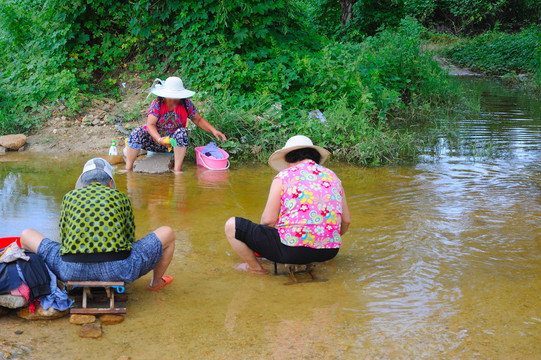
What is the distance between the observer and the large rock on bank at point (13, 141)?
890 cm

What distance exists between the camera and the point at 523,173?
25.6ft

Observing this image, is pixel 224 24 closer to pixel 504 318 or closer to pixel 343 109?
pixel 343 109

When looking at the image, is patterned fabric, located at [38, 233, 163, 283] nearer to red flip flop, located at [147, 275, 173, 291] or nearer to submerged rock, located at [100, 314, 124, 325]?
submerged rock, located at [100, 314, 124, 325]

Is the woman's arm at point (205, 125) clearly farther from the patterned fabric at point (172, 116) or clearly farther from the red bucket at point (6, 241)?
the red bucket at point (6, 241)

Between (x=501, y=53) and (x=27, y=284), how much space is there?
23.3m

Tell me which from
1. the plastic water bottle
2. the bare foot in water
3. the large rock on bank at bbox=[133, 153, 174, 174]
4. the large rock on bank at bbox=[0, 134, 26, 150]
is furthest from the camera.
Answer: the large rock on bank at bbox=[0, 134, 26, 150]

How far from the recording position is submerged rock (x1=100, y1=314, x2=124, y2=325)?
12.1 ft

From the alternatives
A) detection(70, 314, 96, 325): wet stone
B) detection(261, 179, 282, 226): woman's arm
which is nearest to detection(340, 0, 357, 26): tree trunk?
detection(261, 179, 282, 226): woman's arm

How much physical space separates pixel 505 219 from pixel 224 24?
19.8ft

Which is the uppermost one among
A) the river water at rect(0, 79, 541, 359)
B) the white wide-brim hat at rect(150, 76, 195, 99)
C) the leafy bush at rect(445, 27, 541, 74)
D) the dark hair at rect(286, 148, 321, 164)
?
the leafy bush at rect(445, 27, 541, 74)

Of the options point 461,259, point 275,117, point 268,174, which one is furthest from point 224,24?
point 461,259

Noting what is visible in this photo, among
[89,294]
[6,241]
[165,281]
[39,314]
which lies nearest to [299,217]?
[165,281]

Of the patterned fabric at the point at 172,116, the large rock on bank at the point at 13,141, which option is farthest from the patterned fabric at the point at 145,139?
the large rock on bank at the point at 13,141

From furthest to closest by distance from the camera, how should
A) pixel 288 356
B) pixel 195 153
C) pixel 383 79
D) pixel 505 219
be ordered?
pixel 383 79, pixel 195 153, pixel 505 219, pixel 288 356
